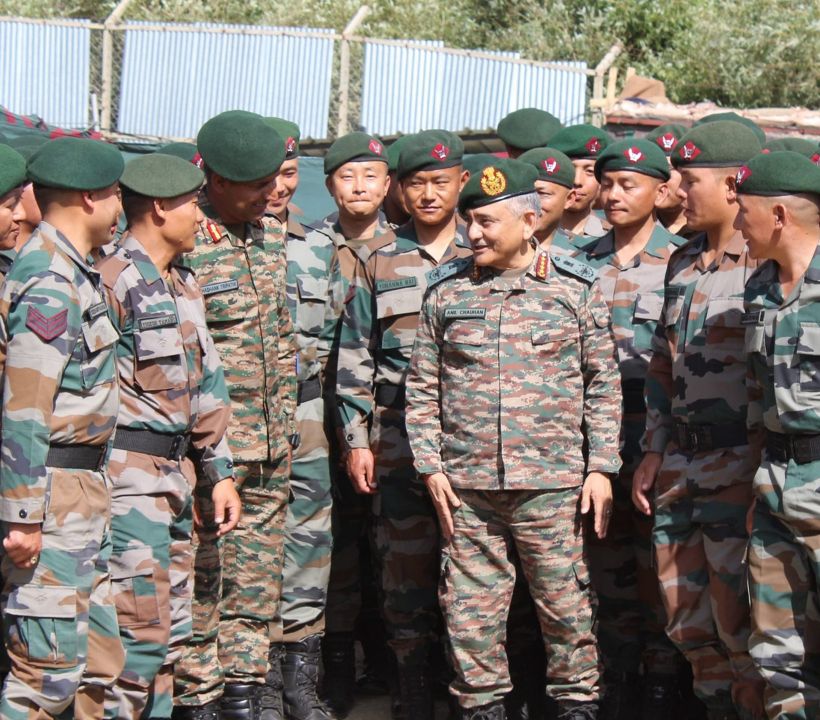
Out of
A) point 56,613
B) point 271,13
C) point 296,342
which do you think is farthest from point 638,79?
point 56,613

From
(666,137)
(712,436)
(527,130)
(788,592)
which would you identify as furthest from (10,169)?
(666,137)

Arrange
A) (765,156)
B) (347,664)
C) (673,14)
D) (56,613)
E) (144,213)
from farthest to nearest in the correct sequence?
(673,14)
(347,664)
(144,213)
(765,156)
(56,613)

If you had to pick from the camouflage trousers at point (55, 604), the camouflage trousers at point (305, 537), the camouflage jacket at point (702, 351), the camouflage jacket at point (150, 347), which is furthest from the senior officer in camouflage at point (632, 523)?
the camouflage trousers at point (55, 604)

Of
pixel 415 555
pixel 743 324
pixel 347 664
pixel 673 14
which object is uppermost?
pixel 673 14

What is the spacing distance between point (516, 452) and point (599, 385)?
441 millimetres

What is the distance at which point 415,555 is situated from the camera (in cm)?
562

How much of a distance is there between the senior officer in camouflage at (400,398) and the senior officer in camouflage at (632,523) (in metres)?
0.69

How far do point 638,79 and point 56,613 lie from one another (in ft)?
36.4

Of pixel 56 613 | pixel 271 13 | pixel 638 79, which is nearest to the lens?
pixel 56 613

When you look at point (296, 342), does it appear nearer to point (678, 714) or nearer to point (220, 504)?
point (220, 504)

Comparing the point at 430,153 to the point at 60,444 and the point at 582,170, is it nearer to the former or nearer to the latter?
the point at 582,170

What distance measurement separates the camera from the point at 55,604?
162 inches

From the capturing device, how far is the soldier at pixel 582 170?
647 centimetres

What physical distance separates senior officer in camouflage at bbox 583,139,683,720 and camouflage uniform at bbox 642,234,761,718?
0.49 metres
